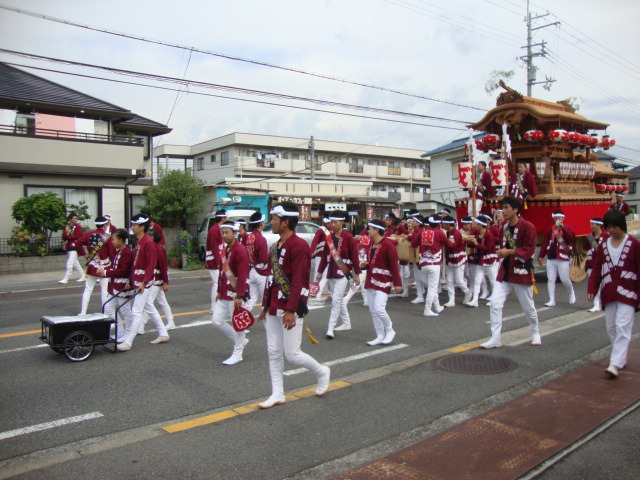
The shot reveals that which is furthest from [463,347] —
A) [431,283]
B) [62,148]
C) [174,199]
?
[62,148]

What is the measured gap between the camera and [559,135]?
41.9ft

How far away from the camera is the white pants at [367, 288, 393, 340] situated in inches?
294

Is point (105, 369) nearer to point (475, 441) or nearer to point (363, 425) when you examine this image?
point (363, 425)

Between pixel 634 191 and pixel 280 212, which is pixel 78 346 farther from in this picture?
pixel 634 191

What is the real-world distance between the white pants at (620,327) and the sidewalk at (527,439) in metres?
0.29

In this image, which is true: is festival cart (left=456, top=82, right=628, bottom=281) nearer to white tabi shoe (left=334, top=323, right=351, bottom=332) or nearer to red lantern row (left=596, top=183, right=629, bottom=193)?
red lantern row (left=596, top=183, right=629, bottom=193)

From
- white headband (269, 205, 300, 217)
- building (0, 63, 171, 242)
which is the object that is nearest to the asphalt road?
white headband (269, 205, 300, 217)

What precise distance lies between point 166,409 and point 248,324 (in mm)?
1425

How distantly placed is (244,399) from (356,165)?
41121 mm

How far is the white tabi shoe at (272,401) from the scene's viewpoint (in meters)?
5.09

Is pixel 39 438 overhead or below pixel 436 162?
below

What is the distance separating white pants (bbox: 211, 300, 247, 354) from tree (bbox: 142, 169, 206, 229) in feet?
54.5

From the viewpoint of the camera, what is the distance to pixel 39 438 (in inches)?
176

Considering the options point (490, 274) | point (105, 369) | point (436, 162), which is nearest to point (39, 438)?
point (105, 369)
